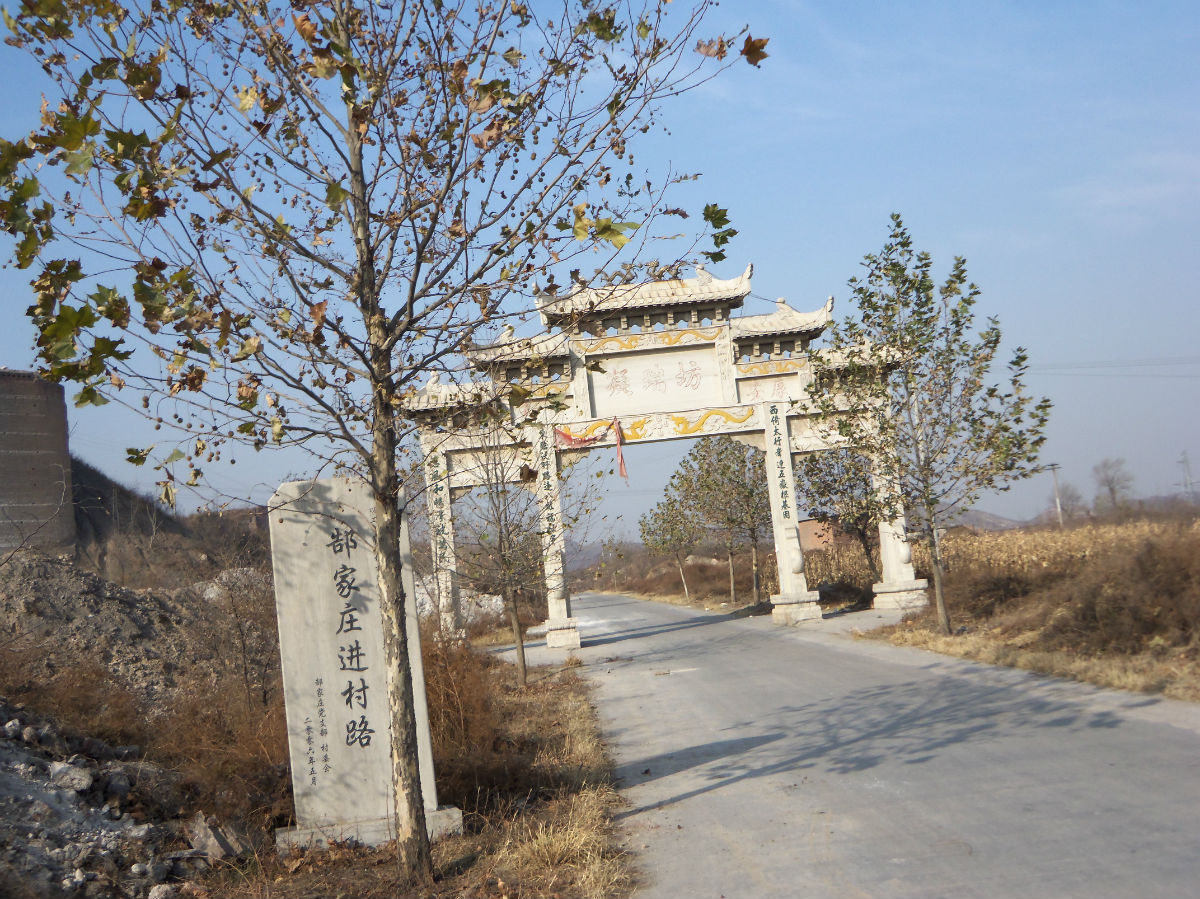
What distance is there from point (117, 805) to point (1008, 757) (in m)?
6.60

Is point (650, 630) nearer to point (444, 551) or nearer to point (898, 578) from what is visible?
point (898, 578)

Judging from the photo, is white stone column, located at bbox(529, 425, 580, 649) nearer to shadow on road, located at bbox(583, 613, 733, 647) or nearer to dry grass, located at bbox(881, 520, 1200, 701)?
shadow on road, located at bbox(583, 613, 733, 647)

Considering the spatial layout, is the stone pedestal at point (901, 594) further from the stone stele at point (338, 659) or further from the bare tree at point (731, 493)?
the stone stele at point (338, 659)

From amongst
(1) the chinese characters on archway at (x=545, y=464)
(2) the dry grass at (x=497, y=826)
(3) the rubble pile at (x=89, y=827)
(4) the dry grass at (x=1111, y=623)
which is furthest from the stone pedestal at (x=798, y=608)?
(3) the rubble pile at (x=89, y=827)

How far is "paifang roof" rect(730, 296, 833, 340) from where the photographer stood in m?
22.3

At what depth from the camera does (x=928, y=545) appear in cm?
1572

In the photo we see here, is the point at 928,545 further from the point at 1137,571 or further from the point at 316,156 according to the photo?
the point at 316,156

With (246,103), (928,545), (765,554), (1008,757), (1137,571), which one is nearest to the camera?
(246,103)

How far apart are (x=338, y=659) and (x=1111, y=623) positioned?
8.87 metres

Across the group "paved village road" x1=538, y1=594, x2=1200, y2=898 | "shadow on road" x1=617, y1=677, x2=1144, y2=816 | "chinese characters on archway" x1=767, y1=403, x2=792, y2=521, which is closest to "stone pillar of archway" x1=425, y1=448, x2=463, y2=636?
"paved village road" x1=538, y1=594, x2=1200, y2=898

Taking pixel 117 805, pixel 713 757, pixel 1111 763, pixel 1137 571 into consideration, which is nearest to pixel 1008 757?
pixel 1111 763

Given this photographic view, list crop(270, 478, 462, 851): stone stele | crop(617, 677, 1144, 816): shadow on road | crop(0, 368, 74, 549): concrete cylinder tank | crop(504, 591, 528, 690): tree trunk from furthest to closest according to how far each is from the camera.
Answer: crop(0, 368, 74, 549): concrete cylinder tank < crop(504, 591, 528, 690): tree trunk < crop(617, 677, 1144, 816): shadow on road < crop(270, 478, 462, 851): stone stele

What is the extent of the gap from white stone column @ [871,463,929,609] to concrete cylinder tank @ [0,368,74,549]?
23971 mm

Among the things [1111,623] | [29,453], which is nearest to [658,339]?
[1111,623]
